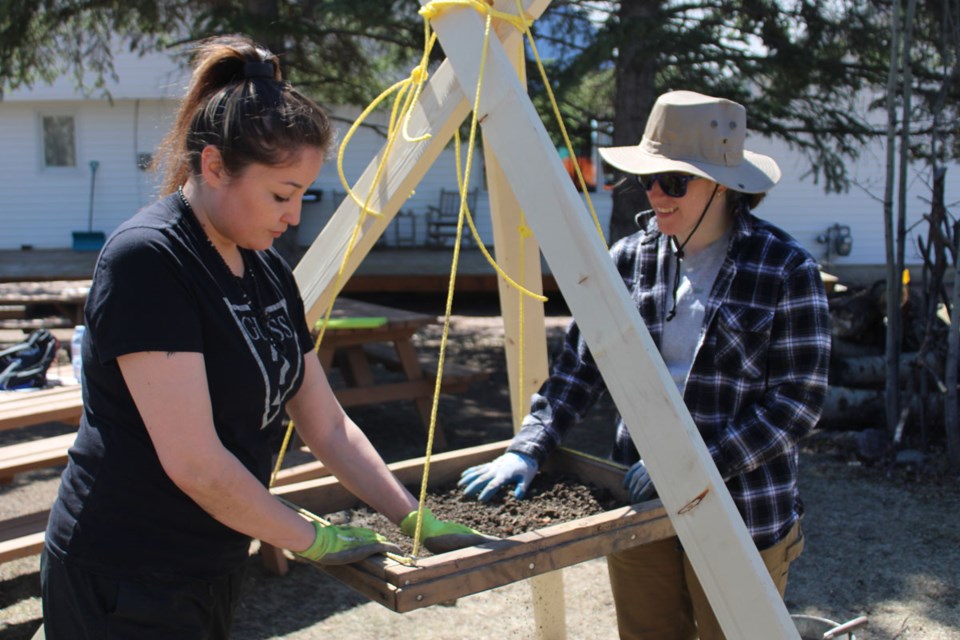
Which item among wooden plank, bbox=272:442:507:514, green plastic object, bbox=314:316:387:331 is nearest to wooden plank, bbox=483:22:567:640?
wooden plank, bbox=272:442:507:514

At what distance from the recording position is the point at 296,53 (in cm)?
710

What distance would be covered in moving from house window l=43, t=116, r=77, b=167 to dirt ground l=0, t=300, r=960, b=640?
12.9m

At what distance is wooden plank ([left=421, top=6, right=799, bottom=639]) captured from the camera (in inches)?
57.4

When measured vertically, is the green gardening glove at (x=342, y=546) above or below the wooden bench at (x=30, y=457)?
above

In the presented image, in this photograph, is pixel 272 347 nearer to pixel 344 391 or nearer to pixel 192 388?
pixel 192 388

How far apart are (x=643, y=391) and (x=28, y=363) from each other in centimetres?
413

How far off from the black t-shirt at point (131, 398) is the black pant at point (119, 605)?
0.03 metres

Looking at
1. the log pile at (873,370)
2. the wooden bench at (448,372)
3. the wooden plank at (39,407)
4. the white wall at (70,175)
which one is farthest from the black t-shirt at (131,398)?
the white wall at (70,175)

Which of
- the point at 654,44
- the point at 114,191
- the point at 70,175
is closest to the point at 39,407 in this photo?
the point at 654,44

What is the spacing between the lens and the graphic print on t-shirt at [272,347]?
1555mm

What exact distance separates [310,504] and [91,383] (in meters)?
0.72

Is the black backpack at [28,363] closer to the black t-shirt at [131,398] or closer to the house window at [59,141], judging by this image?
the black t-shirt at [131,398]

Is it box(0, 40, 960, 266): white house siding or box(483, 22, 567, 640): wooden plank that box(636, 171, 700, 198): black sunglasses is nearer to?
box(483, 22, 567, 640): wooden plank

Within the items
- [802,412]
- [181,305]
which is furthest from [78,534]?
[802,412]
